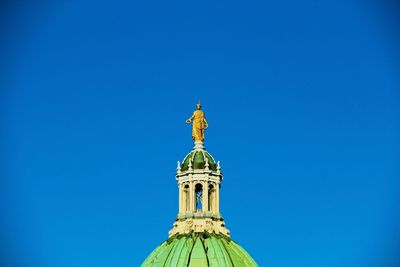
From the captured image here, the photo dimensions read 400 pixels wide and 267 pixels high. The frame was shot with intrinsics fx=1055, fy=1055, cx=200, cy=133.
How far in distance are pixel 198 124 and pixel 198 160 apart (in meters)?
5.55

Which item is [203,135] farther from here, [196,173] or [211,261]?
[211,261]

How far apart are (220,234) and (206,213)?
3.53 metres

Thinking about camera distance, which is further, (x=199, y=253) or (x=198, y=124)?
(x=198, y=124)

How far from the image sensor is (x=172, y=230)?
5212 inches

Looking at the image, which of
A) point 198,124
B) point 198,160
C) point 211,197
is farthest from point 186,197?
point 198,124

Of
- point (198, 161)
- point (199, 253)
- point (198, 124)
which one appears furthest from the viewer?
point (198, 124)

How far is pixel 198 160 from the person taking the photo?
136000 millimetres

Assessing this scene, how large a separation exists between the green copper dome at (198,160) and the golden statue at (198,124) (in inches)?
83.3

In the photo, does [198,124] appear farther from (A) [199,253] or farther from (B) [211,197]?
(A) [199,253]

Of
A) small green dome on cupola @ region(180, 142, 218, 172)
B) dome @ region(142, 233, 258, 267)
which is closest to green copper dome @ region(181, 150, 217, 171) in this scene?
small green dome on cupola @ region(180, 142, 218, 172)

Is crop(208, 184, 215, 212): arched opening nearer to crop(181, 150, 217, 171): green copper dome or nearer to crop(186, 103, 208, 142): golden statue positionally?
crop(181, 150, 217, 171): green copper dome

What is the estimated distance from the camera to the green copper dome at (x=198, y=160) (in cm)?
13575

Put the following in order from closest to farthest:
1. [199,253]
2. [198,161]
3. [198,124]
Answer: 1. [199,253]
2. [198,161]
3. [198,124]

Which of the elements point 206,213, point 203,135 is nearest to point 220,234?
point 206,213
